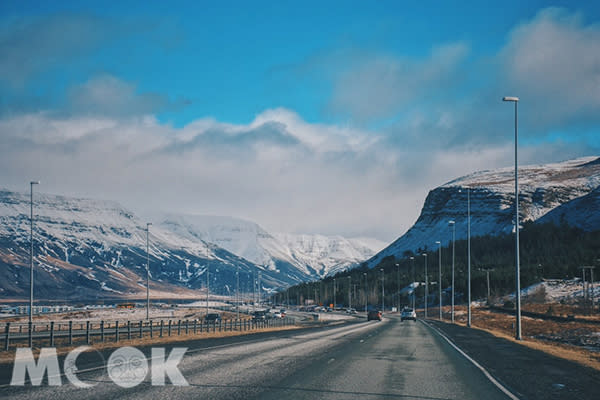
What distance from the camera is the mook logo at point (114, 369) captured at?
1619cm

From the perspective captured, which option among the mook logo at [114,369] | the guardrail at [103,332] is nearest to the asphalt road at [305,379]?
the mook logo at [114,369]

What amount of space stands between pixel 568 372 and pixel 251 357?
11.1 m

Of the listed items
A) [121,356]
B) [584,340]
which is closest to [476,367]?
[121,356]

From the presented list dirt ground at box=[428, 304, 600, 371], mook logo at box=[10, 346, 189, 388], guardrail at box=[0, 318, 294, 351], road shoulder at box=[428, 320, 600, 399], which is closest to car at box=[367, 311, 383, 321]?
guardrail at box=[0, 318, 294, 351]

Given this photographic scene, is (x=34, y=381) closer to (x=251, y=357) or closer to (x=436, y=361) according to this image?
(x=251, y=357)

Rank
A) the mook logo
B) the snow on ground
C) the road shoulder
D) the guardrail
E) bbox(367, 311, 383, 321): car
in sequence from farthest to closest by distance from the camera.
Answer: the snow on ground
bbox(367, 311, 383, 321): car
the guardrail
the mook logo
the road shoulder

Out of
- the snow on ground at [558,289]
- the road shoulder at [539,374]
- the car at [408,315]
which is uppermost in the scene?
the road shoulder at [539,374]

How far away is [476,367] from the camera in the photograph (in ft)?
69.7

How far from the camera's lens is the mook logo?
16.2 m

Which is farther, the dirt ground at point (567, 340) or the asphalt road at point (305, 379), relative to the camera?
the dirt ground at point (567, 340)

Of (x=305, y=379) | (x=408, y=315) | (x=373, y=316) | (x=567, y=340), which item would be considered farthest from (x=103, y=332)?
(x=373, y=316)

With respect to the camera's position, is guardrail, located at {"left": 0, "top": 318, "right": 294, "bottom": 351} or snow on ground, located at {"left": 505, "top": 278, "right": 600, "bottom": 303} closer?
guardrail, located at {"left": 0, "top": 318, "right": 294, "bottom": 351}

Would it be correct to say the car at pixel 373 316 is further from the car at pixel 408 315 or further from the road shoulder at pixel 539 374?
the road shoulder at pixel 539 374

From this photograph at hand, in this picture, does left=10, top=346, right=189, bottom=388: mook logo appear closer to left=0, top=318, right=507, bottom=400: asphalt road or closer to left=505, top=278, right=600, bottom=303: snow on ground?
left=0, top=318, right=507, bottom=400: asphalt road
